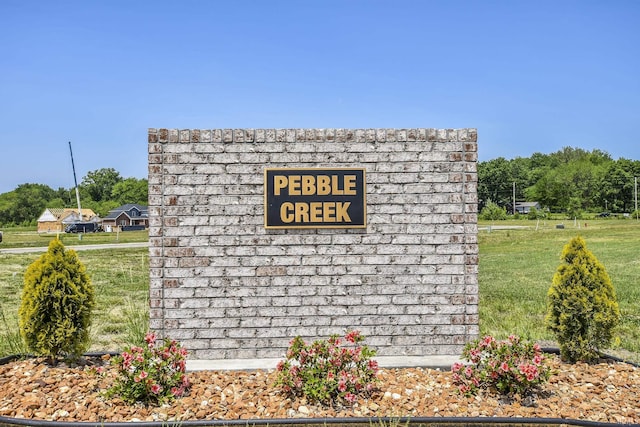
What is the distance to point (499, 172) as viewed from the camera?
93.8 m

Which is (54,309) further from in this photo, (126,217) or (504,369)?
(126,217)

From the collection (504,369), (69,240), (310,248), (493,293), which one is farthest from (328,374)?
(69,240)

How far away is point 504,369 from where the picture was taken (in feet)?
16.3

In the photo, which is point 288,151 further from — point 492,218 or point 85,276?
point 492,218

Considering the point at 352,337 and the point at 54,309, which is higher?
the point at 54,309

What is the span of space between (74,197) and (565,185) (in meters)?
84.1

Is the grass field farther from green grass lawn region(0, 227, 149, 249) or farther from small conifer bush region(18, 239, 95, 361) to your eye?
green grass lawn region(0, 227, 149, 249)

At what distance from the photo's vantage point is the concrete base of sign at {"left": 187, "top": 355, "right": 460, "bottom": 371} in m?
6.00

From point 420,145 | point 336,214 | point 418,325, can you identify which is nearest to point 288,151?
point 336,214

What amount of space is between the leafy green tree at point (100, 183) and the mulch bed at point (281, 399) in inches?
4157

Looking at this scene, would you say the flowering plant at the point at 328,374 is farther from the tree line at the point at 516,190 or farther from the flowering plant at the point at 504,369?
the tree line at the point at 516,190

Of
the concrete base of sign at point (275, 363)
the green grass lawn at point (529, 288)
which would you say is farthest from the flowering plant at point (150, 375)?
the green grass lawn at point (529, 288)

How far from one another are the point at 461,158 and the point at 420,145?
1.70 ft

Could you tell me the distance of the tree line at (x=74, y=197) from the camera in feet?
276
